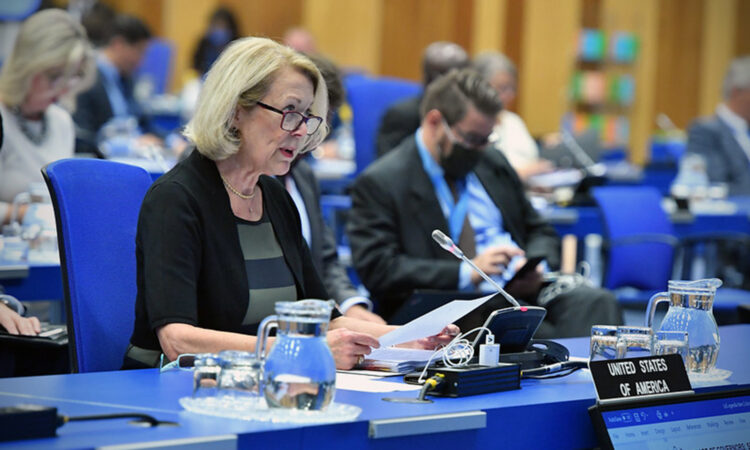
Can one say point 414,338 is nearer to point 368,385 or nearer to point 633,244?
point 368,385

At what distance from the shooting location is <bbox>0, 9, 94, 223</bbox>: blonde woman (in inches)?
155

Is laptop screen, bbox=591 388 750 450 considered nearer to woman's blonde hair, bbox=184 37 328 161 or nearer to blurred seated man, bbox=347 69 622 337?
woman's blonde hair, bbox=184 37 328 161

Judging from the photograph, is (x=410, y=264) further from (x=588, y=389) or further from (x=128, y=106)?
(x=128, y=106)

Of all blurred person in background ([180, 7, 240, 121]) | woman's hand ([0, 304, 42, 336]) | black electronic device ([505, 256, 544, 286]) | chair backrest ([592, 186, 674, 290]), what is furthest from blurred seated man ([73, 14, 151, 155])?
woman's hand ([0, 304, 42, 336])

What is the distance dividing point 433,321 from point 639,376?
0.39 m

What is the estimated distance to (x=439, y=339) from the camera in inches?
92.1

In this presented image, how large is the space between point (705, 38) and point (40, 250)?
10.2m

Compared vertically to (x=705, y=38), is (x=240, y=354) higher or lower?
lower

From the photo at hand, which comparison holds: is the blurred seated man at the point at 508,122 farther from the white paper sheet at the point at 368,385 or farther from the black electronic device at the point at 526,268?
the white paper sheet at the point at 368,385

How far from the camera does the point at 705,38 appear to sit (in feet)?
40.3

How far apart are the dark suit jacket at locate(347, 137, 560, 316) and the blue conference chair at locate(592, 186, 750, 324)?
1.43 m

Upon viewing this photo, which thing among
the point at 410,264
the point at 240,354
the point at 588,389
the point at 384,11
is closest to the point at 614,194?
the point at 410,264

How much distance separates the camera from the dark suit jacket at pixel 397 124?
18.1ft

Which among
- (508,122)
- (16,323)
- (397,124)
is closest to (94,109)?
(397,124)
